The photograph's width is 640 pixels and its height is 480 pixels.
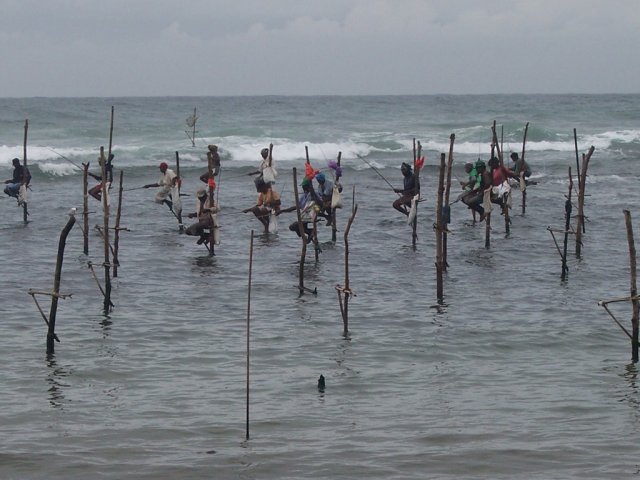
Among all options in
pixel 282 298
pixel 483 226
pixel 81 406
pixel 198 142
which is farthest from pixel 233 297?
pixel 198 142

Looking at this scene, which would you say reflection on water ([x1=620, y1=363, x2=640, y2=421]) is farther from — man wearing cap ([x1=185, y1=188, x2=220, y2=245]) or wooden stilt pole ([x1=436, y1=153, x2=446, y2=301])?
man wearing cap ([x1=185, y1=188, x2=220, y2=245])

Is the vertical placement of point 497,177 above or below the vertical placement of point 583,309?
above

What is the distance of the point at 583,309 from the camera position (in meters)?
15.5

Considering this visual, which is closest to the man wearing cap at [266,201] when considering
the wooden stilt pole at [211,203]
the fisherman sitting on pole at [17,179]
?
the wooden stilt pole at [211,203]

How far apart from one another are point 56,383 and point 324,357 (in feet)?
10.0

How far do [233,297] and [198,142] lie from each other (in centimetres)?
3223

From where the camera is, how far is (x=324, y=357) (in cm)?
1295

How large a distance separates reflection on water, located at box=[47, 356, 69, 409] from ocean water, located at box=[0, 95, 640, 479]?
4 centimetres

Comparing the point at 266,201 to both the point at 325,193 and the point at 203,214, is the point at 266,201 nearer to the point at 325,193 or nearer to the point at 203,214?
the point at 325,193

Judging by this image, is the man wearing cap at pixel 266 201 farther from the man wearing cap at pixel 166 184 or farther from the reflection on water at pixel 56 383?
the reflection on water at pixel 56 383

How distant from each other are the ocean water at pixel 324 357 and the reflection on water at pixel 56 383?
4cm

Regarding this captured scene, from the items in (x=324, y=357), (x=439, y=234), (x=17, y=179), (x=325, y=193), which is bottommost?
(x=324, y=357)

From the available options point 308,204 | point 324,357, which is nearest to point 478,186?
point 308,204

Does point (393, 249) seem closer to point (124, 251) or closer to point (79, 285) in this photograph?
point (124, 251)
